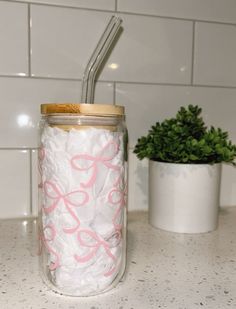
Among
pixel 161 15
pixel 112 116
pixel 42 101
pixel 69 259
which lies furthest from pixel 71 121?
pixel 161 15

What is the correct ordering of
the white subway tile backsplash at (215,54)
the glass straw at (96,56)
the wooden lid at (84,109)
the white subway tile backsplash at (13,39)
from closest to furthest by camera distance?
the wooden lid at (84,109)
the glass straw at (96,56)
the white subway tile backsplash at (13,39)
the white subway tile backsplash at (215,54)

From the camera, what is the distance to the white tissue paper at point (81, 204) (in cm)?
36

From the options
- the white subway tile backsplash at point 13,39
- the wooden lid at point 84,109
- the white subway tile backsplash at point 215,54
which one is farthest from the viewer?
the white subway tile backsplash at point 215,54

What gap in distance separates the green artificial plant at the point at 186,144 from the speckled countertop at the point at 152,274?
0.13 m

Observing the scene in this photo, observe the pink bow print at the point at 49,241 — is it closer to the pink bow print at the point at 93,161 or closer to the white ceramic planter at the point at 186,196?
the pink bow print at the point at 93,161

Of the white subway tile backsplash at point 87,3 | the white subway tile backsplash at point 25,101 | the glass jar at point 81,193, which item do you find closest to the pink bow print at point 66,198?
the glass jar at point 81,193

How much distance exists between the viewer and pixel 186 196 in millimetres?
569

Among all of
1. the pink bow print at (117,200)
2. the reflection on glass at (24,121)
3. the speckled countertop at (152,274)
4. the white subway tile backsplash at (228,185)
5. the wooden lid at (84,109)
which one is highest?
the wooden lid at (84,109)

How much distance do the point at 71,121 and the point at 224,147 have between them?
31 centimetres

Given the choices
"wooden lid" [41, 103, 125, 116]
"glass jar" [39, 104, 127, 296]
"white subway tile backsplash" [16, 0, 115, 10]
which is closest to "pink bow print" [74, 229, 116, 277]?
"glass jar" [39, 104, 127, 296]

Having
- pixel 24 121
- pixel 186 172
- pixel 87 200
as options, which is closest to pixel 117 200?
pixel 87 200

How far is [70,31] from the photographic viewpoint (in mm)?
644

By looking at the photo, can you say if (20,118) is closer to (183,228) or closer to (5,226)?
(5,226)

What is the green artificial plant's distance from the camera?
56cm
